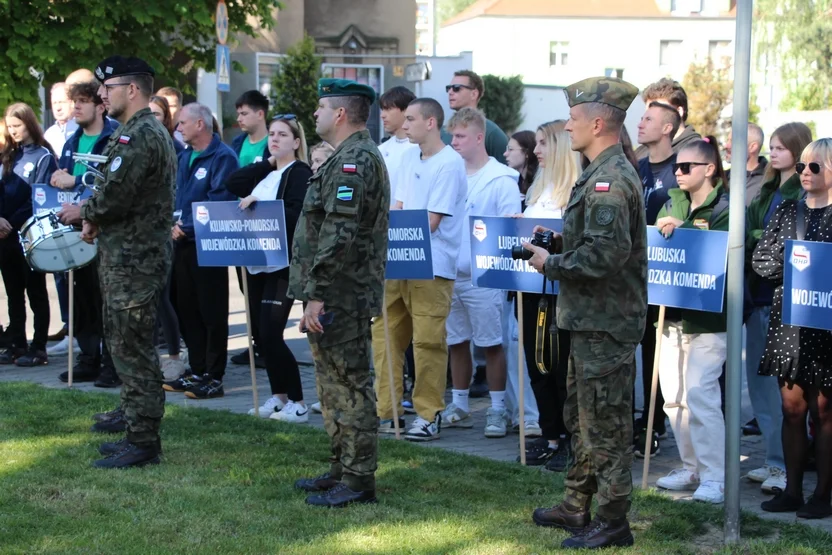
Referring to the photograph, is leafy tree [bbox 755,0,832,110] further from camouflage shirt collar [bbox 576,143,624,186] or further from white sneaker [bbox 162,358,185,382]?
camouflage shirt collar [bbox 576,143,624,186]

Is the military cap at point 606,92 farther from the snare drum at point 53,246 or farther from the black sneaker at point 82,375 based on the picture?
the black sneaker at point 82,375

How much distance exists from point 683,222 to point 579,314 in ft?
5.31

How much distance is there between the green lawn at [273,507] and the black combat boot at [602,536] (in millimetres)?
83

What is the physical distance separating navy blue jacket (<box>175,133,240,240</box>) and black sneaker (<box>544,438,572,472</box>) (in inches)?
146

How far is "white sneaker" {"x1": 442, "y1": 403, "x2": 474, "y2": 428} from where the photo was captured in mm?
8375

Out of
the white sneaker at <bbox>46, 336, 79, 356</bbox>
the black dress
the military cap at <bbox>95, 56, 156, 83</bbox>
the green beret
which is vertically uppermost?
the military cap at <bbox>95, 56, 156, 83</bbox>

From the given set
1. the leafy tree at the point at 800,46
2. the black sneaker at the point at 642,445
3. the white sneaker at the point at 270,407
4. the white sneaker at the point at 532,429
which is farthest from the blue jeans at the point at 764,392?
the leafy tree at the point at 800,46

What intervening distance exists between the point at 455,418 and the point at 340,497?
241cm

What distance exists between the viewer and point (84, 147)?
9.58 m

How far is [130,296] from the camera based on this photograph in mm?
6859

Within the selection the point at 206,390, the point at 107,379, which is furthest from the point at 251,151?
the point at 107,379

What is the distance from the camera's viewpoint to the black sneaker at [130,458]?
6.81m

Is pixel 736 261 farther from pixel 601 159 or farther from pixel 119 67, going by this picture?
pixel 119 67

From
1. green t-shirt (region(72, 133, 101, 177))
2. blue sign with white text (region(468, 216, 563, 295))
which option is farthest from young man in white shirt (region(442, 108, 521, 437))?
green t-shirt (region(72, 133, 101, 177))
